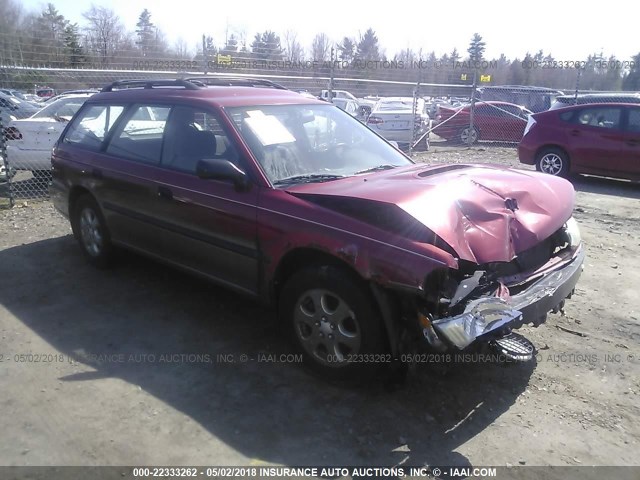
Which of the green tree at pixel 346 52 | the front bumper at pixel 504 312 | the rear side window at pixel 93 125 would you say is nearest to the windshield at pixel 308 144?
the front bumper at pixel 504 312

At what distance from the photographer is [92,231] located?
5.46 meters

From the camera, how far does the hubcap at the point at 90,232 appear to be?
5.38 m

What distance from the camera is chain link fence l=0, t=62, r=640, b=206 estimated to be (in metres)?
8.90

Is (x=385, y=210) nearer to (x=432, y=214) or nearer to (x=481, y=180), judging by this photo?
(x=432, y=214)

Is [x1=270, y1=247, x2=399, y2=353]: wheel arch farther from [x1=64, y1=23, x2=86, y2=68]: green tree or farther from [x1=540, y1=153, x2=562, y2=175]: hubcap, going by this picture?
[x1=64, y1=23, x2=86, y2=68]: green tree

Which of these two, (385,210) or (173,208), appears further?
(173,208)

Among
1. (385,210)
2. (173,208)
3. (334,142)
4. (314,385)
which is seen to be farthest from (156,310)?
(385,210)

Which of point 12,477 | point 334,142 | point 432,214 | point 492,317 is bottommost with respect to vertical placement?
point 12,477

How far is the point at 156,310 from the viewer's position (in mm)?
4613

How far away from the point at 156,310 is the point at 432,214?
2665mm

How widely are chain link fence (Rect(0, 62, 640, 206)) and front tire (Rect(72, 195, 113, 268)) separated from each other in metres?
3.17

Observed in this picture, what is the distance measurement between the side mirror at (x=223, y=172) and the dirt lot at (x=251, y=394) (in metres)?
1.24

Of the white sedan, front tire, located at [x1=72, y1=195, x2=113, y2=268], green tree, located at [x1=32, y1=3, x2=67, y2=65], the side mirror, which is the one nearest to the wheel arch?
the side mirror

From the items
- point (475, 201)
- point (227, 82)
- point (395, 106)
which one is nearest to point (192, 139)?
point (227, 82)
